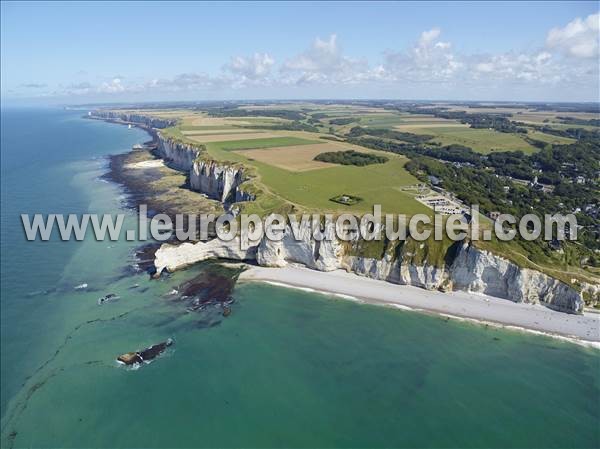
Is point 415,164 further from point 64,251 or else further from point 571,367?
point 64,251

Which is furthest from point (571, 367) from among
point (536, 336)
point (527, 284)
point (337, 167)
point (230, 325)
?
point (337, 167)

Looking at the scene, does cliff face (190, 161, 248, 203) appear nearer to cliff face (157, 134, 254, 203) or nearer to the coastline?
cliff face (157, 134, 254, 203)

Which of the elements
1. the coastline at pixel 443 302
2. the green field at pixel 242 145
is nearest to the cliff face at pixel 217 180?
the green field at pixel 242 145

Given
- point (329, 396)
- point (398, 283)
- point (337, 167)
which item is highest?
point (337, 167)

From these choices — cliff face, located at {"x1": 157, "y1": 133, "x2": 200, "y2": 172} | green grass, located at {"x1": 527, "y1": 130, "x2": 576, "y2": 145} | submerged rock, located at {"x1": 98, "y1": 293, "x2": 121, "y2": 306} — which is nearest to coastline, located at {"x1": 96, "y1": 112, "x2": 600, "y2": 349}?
submerged rock, located at {"x1": 98, "y1": 293, "x2": 121, "y2": 306}

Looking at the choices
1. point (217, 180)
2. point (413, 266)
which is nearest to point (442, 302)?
point (413, 266)

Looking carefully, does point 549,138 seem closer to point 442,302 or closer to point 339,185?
point 339,185
